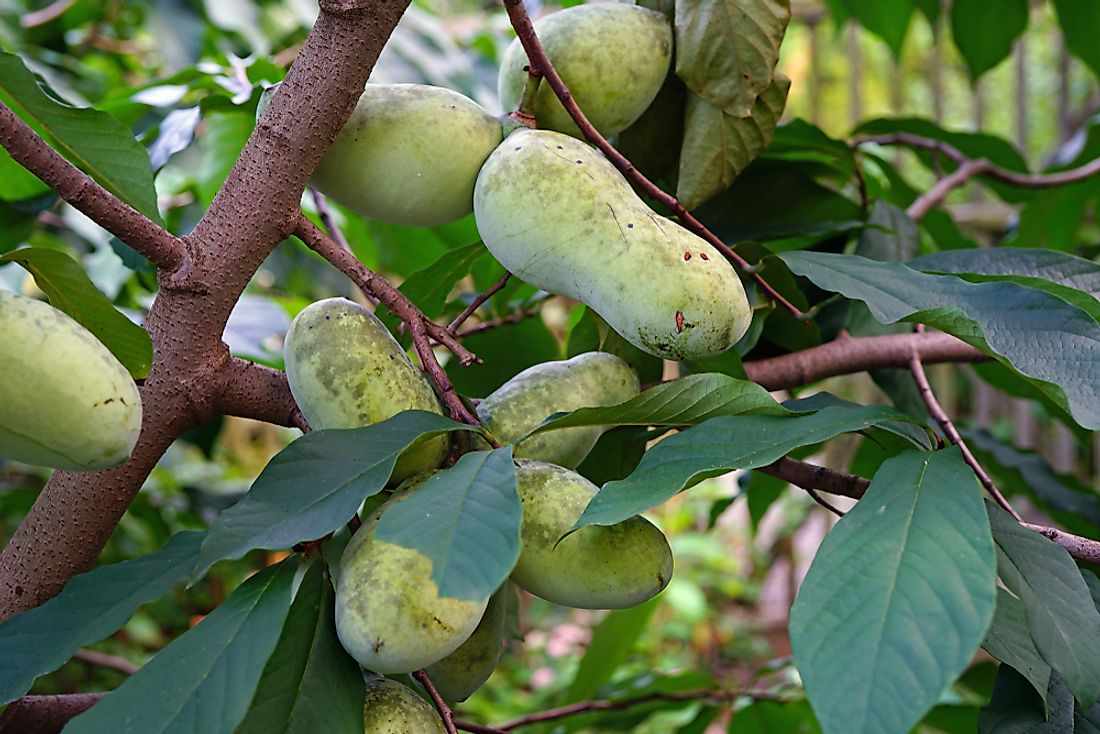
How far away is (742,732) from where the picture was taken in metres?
0.99

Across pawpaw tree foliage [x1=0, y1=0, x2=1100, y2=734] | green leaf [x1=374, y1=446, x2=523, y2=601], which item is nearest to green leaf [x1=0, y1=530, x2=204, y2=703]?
pawpaw tree foliage [x1=0, y1=0, x2=1100, y2=734]

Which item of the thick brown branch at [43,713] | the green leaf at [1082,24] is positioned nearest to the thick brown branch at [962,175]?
the green leaf at [1082,24]

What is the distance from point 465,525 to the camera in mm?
382

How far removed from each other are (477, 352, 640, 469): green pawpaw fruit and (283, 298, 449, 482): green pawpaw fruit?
34mm

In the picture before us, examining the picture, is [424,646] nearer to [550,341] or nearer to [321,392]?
[321,392]

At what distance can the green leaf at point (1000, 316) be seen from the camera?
1.46 feet

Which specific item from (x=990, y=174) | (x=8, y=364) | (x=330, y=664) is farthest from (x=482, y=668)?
(x=990, y=174)

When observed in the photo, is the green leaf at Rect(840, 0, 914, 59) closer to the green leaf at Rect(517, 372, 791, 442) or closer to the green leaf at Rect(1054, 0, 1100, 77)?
the green leaf at Rect(1054, 0, 1100, 77)

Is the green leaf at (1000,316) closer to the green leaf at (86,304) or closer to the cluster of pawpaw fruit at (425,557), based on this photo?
the cluster of pawpaw fruit at (425,557)

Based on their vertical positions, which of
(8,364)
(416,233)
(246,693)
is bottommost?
(416,233)

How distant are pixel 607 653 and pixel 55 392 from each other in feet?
2.66

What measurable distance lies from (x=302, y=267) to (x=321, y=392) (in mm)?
1371

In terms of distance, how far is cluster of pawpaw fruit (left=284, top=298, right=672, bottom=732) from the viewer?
40 cm

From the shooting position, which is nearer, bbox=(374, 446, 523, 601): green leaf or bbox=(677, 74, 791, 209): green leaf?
bbox=(374, 446, 523, 601): green leaf
